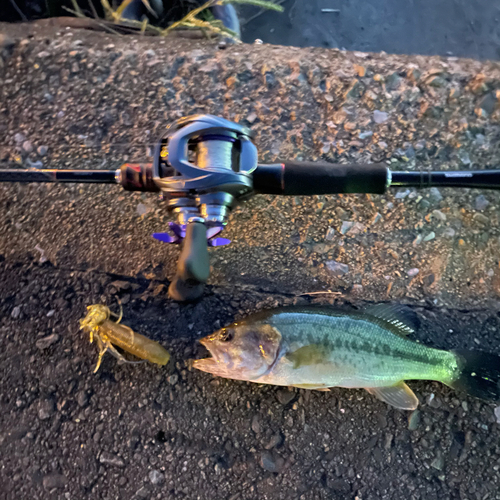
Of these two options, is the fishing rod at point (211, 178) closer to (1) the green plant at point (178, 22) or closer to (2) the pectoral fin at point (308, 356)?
(2) the pectoral fin at point (308, 356)

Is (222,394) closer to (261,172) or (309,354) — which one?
(309,354)

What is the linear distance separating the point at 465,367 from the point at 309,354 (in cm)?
71

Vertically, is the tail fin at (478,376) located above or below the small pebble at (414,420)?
above

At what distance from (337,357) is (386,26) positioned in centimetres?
331

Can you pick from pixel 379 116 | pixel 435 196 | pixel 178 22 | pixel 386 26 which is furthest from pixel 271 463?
pixel 386 26

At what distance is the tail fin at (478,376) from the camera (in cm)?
182

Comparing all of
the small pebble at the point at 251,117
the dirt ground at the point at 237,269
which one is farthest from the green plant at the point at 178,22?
the small pebble at the point at 251,117

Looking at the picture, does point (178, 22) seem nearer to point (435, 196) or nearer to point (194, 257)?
point (435, 196)

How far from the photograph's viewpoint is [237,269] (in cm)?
214

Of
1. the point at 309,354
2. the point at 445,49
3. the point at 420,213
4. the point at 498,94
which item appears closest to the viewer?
the point at 309,354

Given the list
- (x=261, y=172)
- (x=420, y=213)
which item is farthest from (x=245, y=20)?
(x=261, y=172)

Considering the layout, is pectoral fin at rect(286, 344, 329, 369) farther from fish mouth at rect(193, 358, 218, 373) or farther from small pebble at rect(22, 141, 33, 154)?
small pebble at rect(22, 141, 33, 154)

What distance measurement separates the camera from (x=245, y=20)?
12.2 ft

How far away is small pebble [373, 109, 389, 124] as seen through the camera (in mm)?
2412
